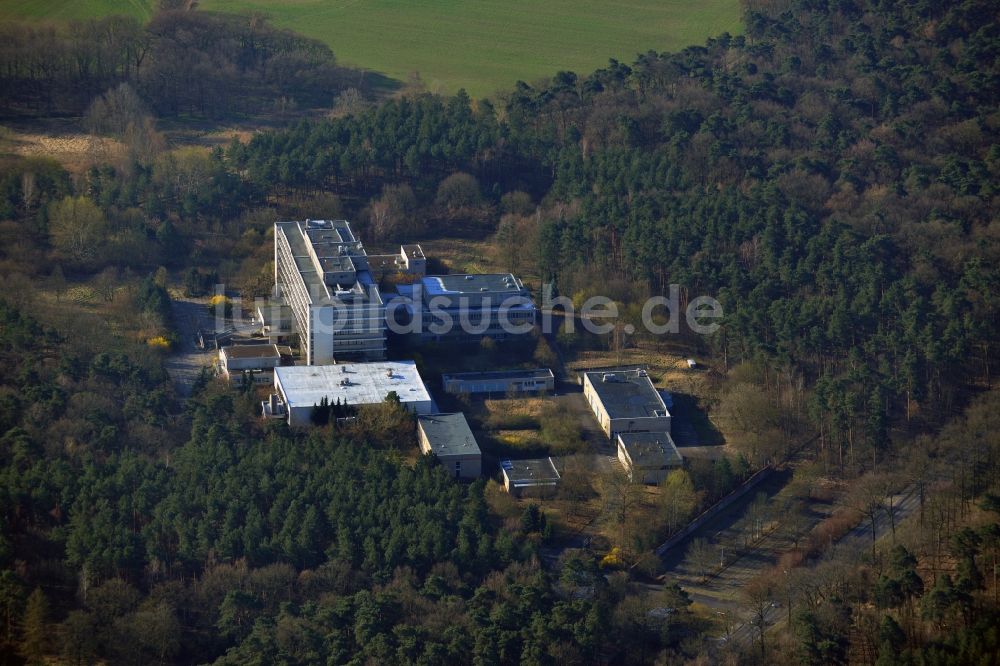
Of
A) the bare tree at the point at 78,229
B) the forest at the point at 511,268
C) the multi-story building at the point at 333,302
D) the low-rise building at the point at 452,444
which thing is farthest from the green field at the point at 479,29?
the low-rise building at the point at 452,444

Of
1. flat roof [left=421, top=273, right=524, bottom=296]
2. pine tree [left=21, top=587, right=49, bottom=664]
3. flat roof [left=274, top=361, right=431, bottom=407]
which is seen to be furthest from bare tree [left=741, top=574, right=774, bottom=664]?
pine tree [left=21, top=587, right=49, bottom=664]

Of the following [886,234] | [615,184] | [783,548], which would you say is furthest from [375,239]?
[783,548]

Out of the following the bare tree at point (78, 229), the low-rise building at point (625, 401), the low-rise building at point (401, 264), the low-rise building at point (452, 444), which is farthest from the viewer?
the bare tree at point (78, 229)

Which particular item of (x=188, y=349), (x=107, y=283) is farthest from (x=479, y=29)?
(x=188, y=349)

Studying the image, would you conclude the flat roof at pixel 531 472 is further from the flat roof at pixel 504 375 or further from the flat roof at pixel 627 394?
A: the flat roof at pixel 504 375

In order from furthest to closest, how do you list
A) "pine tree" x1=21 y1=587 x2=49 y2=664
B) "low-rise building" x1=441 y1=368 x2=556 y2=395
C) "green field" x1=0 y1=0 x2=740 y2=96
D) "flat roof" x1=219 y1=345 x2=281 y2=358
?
1. "green field" x1=0 y1=0 x2=740 y2=96
2. "low-rise building" x1=441 y1=368 x2=556 y2=395
3. "flat roof" x1=219 y1=345 x2=281 y2=358
4. "pine tree" x1=21 y1=587 x2=49 y2=664

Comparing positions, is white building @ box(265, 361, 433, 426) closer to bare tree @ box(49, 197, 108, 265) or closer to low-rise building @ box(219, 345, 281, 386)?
low-rise building @ box(219, 345, 281, 386)
